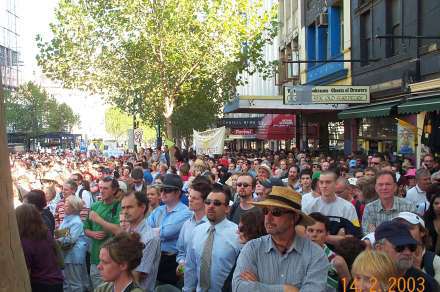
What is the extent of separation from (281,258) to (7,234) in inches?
66.0

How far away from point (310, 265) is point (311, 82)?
26.2m

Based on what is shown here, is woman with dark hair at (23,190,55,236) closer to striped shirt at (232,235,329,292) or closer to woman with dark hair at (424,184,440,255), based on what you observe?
striped shirt at (232,235,329,292)

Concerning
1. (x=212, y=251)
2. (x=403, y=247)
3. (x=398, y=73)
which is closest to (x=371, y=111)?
(x=398, y=73)

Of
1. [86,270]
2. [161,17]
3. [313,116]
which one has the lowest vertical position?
[86,270]

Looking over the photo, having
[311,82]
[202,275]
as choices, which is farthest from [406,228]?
[311,82]

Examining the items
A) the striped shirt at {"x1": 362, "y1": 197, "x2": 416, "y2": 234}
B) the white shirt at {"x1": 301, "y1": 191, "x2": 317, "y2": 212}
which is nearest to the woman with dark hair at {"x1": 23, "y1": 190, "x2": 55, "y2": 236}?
the white shirt at {"x1": 301, "y1": 191, "x2": 317, "y2": 212}

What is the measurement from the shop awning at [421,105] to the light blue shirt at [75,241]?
9.11m

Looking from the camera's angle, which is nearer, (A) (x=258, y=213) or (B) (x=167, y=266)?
(A) (x=258, y=213)

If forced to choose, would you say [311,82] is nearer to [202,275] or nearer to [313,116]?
[313,116]

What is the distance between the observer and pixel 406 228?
4484 millimetres

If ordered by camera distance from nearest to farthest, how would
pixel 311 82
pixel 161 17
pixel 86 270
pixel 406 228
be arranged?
pixel 406 228, pixel 86 270, pixel 161 17, pixel 311 82

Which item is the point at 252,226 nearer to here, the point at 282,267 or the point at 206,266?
the point at 206,266

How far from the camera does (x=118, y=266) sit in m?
4.46

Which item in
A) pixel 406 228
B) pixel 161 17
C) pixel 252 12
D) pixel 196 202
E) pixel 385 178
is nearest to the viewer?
pixel 406 228
